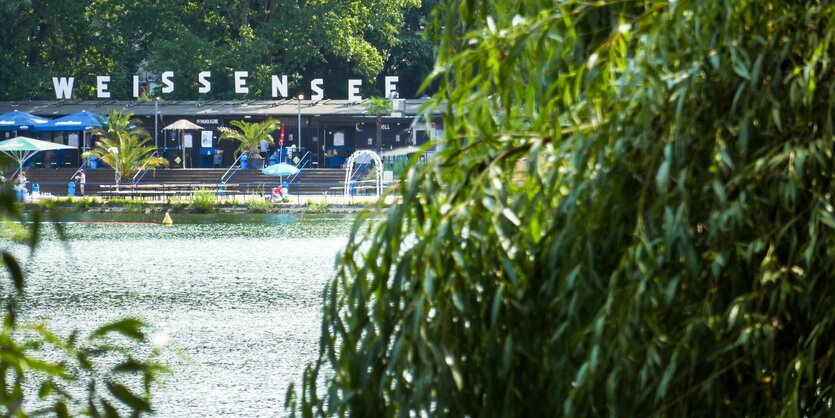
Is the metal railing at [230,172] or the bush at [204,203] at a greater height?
the metal railing at [230,172]

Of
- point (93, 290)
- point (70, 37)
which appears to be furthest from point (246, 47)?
point (93, 290)

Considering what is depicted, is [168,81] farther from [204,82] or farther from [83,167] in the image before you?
[83,167]

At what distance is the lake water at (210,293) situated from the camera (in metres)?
14.8

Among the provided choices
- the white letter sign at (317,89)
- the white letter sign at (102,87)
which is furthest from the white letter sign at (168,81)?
the white letter sign at (317,89)

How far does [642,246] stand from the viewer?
14.1 feet

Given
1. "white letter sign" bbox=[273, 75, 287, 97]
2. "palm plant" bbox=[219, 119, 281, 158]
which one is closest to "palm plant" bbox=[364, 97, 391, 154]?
"palm plant" bbox=[219, 119, 281, 158]

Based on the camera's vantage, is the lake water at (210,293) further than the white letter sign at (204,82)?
No

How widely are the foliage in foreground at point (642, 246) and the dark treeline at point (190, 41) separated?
192ft

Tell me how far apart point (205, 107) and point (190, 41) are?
548cm

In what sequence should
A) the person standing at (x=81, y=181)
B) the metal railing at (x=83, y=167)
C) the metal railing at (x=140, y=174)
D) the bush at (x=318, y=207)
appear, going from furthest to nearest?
1. the metal railing at (x=83, y=167)
2. the metal railing at (x=140, y=174)
3. the person standing at (x=81, y=181)
4. the bush at (x=318, y=207)

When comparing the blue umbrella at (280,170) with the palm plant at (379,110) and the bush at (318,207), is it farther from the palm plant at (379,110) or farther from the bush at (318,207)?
the palm plant at (379,110)

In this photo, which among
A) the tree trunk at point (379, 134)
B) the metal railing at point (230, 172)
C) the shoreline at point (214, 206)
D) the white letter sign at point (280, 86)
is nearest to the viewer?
the shoreline at point (214, 206)

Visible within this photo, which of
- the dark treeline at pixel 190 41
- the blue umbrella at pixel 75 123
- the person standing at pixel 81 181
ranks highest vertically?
the dark treeline at pixel 190 41

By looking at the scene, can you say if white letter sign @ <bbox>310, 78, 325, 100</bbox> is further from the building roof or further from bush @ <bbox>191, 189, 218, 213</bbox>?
bush @ <bbox>191, 189, 218, 213</bbox>
